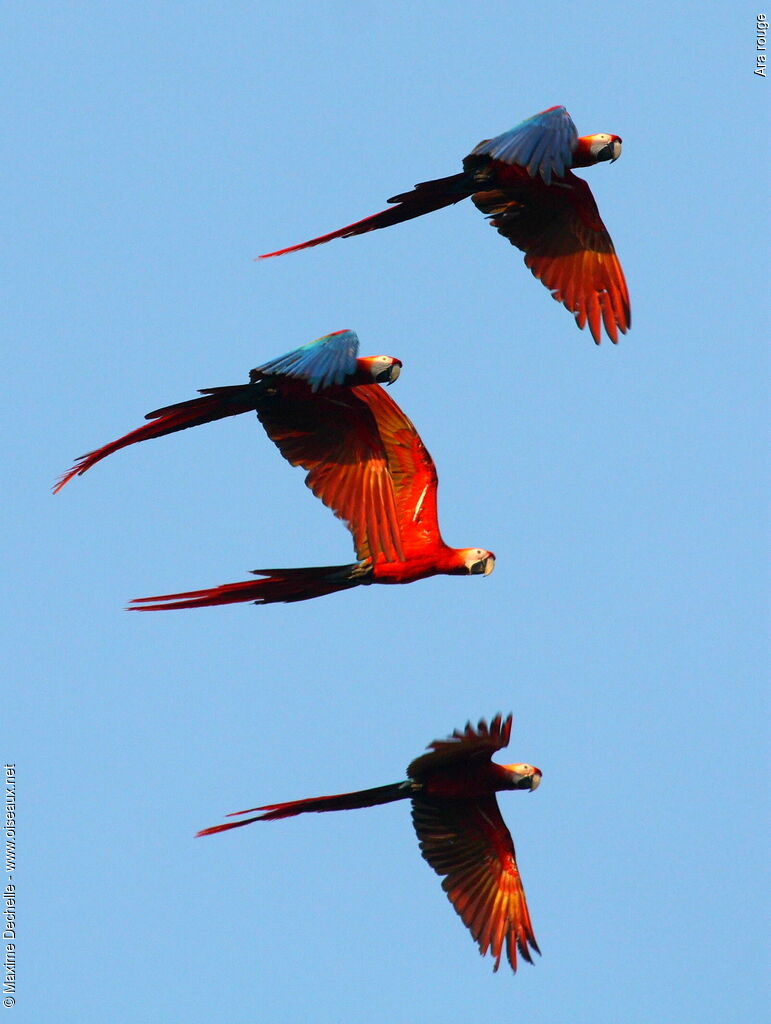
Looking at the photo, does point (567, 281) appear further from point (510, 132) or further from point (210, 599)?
point (210, 599)

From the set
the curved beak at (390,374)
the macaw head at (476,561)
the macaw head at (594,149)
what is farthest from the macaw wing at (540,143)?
the macaw head at (476,561)

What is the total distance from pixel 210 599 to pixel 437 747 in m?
1.50

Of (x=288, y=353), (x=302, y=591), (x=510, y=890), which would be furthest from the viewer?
(x=510, y=890)

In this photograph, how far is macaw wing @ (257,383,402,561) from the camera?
36.4ft

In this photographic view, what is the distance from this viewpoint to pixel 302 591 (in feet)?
38.1

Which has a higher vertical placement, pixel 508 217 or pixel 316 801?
pixel 508 217

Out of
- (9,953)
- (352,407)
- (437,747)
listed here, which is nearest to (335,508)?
(352,407)

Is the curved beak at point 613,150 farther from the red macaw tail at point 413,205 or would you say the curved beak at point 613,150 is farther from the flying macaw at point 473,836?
the flying macaw at point 473,836

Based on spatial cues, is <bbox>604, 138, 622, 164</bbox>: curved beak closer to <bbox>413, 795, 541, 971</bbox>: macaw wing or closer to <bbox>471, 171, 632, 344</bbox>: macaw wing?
<bbox>471, 171, 632, 344</bbox>: macaw wing

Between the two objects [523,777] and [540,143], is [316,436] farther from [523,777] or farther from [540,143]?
[523,777]

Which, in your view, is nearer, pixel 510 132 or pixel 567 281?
pixel 510 132

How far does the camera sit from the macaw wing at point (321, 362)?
10.8 metres

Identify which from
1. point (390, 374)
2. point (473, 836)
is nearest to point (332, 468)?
point (390, 374)

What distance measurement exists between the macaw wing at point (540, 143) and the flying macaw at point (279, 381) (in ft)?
4.26
